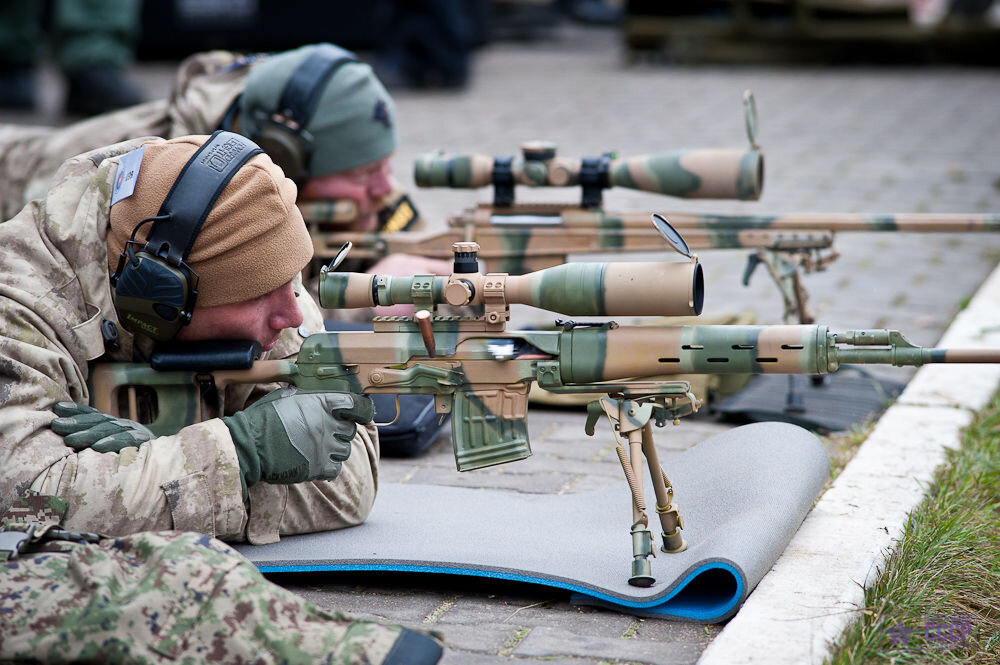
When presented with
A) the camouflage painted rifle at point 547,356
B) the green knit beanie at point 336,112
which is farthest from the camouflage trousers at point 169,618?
the green knit beanie at point 336,112

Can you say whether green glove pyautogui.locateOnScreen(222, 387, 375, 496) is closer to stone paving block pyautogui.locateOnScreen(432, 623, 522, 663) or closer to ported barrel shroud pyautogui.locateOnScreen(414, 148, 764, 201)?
stone paving block pyautogui.locateOnScreen(432, 623, 522, 663)

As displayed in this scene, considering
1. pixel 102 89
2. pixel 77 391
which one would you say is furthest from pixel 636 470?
pixel 102 89

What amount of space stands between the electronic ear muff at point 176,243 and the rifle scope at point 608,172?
6.77 feet

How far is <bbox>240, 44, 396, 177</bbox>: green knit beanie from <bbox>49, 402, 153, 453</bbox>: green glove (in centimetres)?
203

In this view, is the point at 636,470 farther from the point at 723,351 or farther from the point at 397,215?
the point at 397,215

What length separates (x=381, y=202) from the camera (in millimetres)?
5398

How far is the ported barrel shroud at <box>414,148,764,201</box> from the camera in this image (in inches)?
186

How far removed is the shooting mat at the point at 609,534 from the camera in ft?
10.1

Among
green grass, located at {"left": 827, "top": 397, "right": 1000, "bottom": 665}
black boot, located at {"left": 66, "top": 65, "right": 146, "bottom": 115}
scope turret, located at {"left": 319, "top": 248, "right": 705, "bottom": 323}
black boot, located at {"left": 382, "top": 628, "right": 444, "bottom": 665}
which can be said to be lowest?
black boot, located at {"left": 66, "top": 65, "right": 146, "bottom": 115}

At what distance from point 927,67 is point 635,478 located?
44.1 ft

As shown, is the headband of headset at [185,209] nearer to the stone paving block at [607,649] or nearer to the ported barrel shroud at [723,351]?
the ported barrel shroud at [723,351]

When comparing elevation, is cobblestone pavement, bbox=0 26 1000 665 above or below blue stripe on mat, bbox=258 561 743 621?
below

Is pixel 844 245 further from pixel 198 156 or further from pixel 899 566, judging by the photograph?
pixel 198 156

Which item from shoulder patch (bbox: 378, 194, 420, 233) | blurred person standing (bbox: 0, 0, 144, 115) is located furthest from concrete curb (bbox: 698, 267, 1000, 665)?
blurred person standing (bbox: 0, 0, 144, 115)
